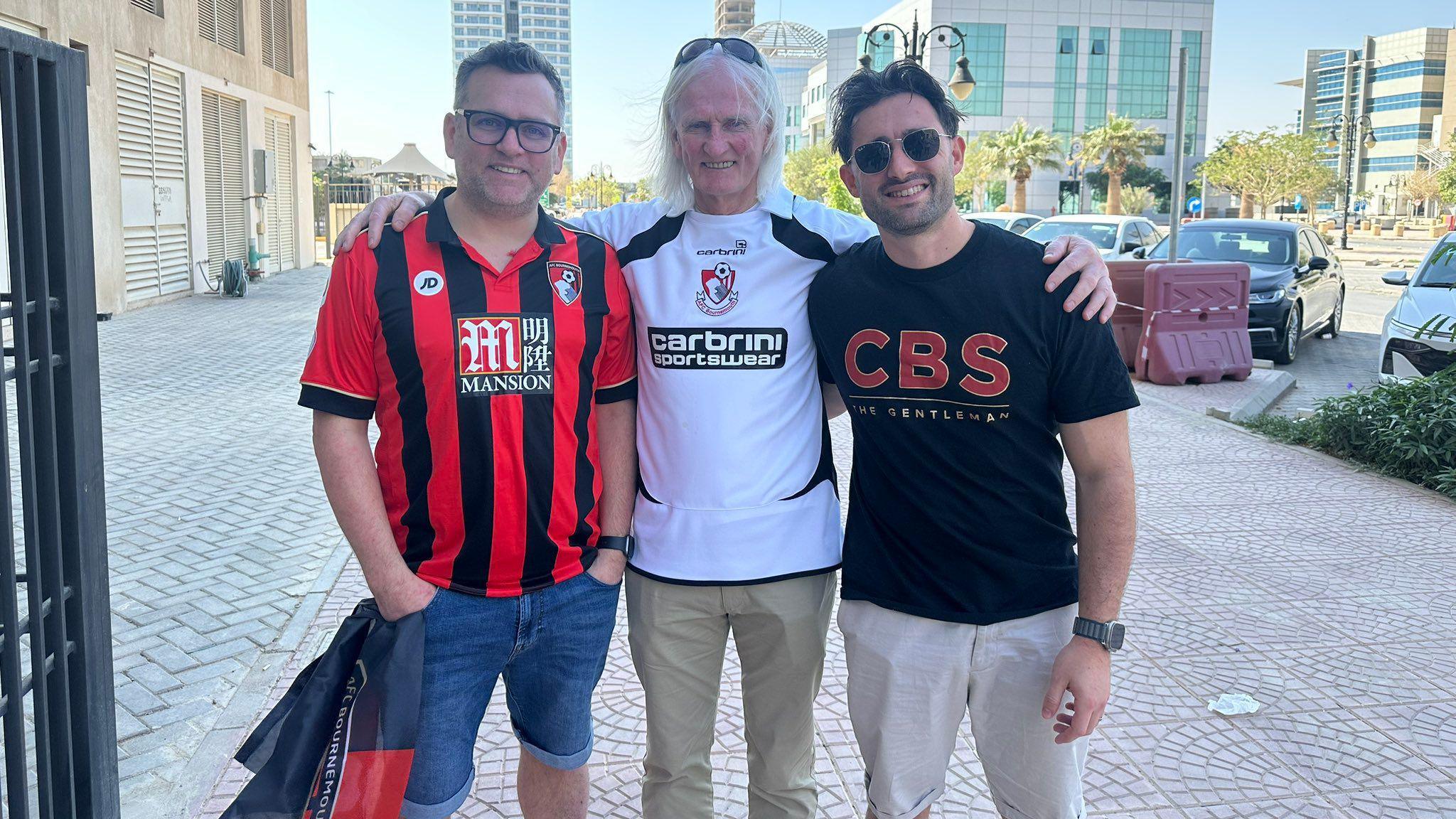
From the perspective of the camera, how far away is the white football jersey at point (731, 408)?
9.38 feet

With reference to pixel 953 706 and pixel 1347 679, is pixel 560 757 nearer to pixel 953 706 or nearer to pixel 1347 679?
pixel 953 706

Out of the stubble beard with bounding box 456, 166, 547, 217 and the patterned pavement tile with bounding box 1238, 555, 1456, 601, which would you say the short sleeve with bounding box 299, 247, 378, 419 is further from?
the patterned pavement tile with bounding box 1238, 555, 1456, 601

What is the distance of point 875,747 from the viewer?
9.23 feet

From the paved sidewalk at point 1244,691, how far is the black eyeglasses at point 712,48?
7.49 ft

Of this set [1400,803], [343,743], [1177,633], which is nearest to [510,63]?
[343,743]

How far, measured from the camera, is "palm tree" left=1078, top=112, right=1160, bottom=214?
66.1m

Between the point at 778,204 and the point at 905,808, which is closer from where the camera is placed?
the point at 905,808

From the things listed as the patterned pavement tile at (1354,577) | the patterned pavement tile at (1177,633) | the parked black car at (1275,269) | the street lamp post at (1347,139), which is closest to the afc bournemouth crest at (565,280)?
the patterned pavement tile at (1177,633)

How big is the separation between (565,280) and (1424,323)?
9217mm

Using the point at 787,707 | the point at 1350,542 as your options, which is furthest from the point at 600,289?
the point at 1350,542

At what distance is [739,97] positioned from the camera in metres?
2.97

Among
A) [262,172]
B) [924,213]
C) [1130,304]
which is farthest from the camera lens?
[262,172]

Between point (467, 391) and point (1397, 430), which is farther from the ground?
point (467, 391)

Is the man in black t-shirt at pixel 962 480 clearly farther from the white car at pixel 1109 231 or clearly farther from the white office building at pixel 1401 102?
the white office building at pixel 1401 102
